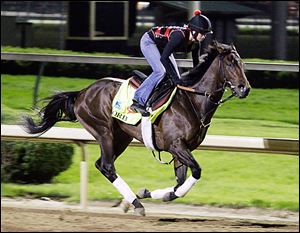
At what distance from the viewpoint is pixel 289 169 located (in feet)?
29.2

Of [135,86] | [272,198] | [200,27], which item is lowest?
[272,198]

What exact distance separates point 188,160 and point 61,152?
10.0 ft

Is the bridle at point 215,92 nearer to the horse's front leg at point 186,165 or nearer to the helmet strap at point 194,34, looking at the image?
the horse's front leg at point 186,165

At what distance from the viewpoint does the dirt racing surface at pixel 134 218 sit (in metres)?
7.05

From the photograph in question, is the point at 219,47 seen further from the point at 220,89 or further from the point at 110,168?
the point at 110,168

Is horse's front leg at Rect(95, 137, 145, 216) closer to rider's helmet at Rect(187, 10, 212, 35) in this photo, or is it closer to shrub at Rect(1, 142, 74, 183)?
rider's helmet at Rect(187, 10, 212, 35)

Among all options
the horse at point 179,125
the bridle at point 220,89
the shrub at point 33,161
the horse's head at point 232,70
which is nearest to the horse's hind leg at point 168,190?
the horse at point 179,125

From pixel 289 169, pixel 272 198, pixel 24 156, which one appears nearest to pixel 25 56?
pixel 24 156

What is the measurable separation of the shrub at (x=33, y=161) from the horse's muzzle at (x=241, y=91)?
3160mm

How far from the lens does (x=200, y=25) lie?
154 inches

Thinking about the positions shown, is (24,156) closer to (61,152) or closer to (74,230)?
(61,152)

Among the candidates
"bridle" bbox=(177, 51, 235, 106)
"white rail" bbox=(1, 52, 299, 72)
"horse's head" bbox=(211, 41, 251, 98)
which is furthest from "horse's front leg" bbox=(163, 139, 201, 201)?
"white rail" bbox=(1, 52, 299, 72)

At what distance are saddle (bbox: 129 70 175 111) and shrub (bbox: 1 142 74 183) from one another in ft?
8.09

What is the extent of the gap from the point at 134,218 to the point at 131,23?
1730 millimetres
